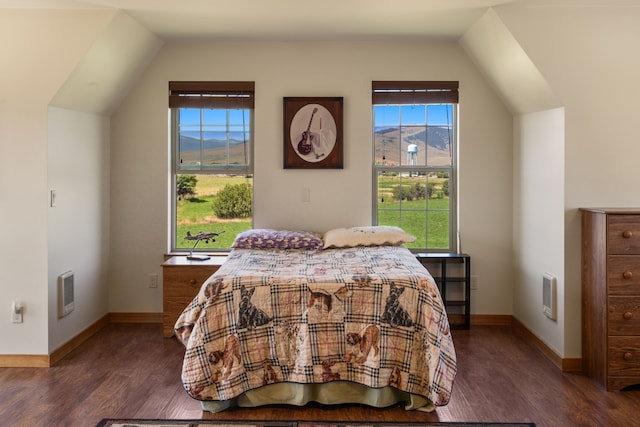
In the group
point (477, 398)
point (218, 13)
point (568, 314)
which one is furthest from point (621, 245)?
point (218, 13)

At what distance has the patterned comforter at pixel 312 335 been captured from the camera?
2930 mm

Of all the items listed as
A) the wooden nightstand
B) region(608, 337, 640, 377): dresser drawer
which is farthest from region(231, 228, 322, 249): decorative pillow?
region(608, 337, 640, 377): dresser drawer

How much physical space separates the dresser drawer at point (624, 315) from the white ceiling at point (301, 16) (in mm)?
1858

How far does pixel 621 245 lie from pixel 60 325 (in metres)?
3.65

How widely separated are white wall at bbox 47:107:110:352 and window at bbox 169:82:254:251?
594mm

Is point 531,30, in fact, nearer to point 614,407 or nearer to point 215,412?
point 614,407

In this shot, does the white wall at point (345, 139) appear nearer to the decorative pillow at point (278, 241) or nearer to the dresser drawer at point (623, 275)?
the decorative pillow at point (278, 241)

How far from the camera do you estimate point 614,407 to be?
3.07 meters

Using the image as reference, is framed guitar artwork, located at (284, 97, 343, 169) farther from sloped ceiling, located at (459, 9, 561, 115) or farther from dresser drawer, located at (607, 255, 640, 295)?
dresser drawer, located at (607, 255, 640, 295)

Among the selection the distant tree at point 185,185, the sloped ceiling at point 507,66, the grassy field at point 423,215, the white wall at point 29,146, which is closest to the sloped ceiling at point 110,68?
the white wall at point 29,146

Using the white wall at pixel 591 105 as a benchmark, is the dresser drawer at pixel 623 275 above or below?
below

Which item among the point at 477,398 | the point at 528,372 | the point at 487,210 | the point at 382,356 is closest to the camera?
the point at 382,356

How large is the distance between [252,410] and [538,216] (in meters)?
2.48

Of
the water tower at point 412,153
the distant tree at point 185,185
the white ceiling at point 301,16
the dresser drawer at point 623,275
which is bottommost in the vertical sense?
the dresser drawer at point 623,275
